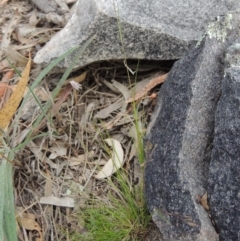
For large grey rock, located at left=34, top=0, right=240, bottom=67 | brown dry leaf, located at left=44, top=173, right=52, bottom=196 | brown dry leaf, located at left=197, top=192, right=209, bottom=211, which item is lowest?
brown dry leaf, located at left=44, top=173, right=52, bottom=196

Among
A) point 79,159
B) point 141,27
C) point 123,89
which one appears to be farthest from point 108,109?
point 141,27

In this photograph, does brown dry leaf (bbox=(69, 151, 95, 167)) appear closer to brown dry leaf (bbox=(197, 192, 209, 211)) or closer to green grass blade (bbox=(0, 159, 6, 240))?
green grass blade (bbox=(0, 159, 6, 240))

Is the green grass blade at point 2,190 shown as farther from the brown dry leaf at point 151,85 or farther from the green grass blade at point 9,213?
the brown dry leaf at point 151,85

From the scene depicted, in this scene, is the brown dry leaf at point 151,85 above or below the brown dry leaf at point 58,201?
above

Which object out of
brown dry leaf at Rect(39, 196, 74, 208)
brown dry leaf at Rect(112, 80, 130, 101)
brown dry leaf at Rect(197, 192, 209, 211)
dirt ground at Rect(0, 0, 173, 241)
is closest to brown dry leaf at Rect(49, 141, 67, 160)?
dirt ground at Rect(0, 0, 173, 241)

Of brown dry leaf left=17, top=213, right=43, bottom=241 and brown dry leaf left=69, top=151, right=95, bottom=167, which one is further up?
brown dry leaf left=69, top=151, right=95, bottom=167

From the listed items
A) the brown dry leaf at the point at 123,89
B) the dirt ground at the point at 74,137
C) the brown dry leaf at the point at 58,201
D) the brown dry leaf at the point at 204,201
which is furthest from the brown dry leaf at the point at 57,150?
the brown dry leaf at the point at 204,201
